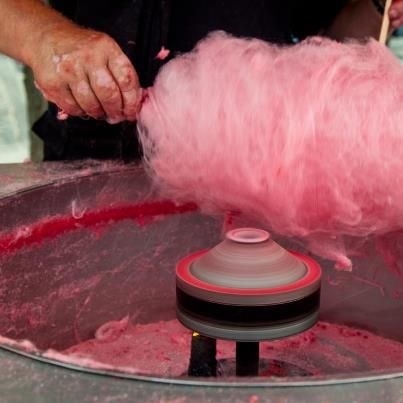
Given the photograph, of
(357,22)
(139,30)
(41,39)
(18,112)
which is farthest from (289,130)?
(18,112)

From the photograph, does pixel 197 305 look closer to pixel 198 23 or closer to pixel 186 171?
pixel 186 171

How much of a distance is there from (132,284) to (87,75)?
0.48m

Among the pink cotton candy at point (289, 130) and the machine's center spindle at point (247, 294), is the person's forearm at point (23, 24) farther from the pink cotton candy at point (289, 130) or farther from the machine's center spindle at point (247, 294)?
the machine's center spindle at point (247, 294)

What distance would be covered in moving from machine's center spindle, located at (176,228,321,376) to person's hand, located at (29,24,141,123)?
27 cm

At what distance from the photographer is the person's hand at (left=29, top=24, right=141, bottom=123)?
1.06 meters

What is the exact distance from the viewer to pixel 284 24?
177 cm

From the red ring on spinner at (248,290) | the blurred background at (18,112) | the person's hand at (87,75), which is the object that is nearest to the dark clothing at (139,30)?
the blurred background at (18,112)

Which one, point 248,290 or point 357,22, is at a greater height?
point 357,22

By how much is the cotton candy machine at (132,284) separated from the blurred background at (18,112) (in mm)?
678

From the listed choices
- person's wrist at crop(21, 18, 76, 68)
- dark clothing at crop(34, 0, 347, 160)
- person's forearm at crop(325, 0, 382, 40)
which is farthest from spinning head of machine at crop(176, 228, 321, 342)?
person's forearm at crop(325, 0, 382, 40)

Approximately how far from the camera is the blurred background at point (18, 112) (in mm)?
1960

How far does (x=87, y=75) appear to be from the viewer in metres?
1.07

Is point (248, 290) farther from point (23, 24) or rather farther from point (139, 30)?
point (139, 30)

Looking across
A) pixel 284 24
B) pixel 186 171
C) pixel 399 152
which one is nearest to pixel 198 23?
pixel 284 24
